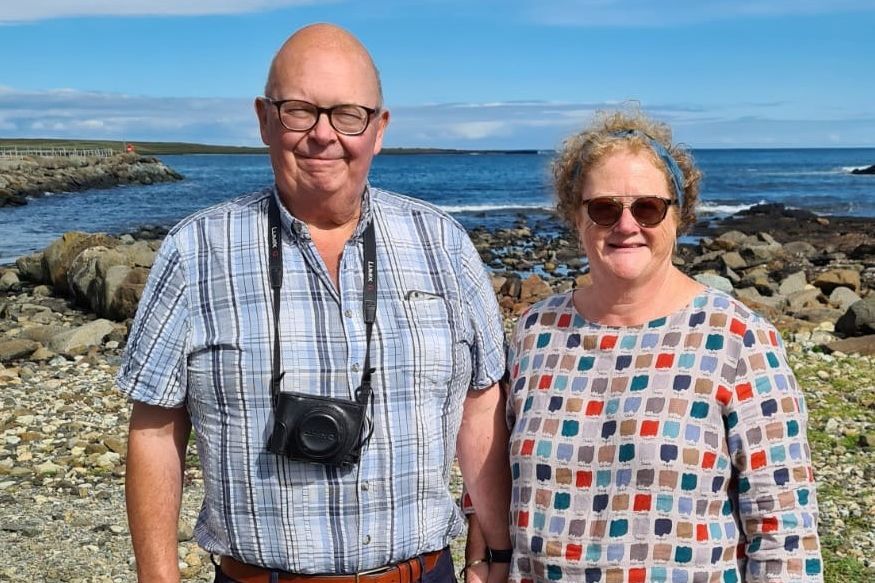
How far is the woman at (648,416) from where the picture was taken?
8.98 feet

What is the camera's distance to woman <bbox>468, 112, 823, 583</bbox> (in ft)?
8.98

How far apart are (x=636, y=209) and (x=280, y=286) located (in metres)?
1.06

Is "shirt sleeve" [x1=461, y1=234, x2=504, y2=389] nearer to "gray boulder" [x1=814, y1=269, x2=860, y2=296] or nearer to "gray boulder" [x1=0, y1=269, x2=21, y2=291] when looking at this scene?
"gray boulder" [x1=814, y1=269, x2=860, y2=296]

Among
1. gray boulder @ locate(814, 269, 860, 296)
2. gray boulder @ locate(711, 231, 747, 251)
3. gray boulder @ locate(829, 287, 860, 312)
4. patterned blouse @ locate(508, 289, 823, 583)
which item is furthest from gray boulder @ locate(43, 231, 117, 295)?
patterned blouse @ locate(508, 289, 823, 583)

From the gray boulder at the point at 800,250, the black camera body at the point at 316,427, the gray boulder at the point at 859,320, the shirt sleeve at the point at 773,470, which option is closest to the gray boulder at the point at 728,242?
the gray boulder at the point at 800,250

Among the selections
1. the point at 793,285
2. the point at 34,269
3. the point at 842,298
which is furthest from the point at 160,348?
the point at 34,269

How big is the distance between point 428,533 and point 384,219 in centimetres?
97

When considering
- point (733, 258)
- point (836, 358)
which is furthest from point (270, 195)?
point (733, 258)

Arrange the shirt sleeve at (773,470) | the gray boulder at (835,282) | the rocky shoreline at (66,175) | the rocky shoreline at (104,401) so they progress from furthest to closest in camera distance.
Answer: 1. the rocky shoreline at (66,175)
2. the gray boulder at (835,282)
3. the rocky shoreline at (104,401)
4. the shirt sleeve at (773,470)

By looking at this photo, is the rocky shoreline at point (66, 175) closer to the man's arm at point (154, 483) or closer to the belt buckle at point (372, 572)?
the man's arm at point (154, 483)

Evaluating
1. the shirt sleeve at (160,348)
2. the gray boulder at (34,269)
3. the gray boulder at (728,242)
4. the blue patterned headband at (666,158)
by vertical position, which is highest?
the blue patterned headband at (666,158)

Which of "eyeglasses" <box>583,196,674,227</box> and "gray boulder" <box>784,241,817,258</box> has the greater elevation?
"eyeglasses" <box>583,196,674,227</box>

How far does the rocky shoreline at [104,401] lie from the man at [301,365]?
10.9 ft

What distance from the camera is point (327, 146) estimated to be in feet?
9.36
